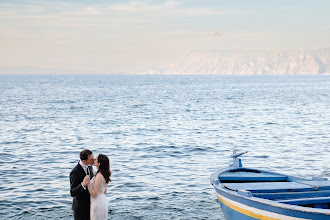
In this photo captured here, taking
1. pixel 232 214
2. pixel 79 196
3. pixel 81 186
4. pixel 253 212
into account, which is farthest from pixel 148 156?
pixel 81 186

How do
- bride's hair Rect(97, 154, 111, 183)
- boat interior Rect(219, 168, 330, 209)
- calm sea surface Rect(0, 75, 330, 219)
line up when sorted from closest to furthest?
bride's hair Rect(97, 154, 111, 183) → boat interior Rect(219, 168, 330, 209) → calm sea surface Rect(0, 75, 330, 219)

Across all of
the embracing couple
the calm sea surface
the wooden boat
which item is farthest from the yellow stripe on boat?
the embracing couple

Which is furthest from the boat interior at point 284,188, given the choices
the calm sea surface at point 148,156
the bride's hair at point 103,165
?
the bride's hair at point 103,165

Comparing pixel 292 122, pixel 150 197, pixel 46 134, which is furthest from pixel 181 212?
pixel 292 122

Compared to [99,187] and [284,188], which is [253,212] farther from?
[99,187]

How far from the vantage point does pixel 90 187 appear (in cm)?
800

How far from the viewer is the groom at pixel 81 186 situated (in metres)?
8.20

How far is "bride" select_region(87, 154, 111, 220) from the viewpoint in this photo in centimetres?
800

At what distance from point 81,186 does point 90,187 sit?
23cm

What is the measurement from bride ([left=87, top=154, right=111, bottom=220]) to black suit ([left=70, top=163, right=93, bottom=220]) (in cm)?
18

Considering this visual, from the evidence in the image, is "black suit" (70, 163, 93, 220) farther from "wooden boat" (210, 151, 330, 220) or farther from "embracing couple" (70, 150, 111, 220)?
"wooden boat" (210, 151, 330, 220)

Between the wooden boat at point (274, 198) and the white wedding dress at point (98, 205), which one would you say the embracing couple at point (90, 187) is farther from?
the wooden boat at point (274, 198)

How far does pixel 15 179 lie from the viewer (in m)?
18.5

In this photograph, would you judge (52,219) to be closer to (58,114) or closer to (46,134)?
(46,134)
